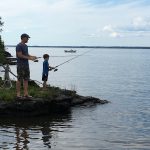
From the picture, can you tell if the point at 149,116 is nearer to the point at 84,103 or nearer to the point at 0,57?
the point at 84,103

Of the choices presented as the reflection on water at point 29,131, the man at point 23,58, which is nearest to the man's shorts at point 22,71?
the man at point 23,58

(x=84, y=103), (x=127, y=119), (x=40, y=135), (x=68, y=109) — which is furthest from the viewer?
(x=84, y=103)

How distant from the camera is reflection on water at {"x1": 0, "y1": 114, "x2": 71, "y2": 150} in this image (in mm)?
13618

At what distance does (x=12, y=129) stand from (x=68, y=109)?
A: 5.34m

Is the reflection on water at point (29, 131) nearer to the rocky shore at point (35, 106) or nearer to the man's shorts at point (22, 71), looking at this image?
the rocky shore at point (35, 106)

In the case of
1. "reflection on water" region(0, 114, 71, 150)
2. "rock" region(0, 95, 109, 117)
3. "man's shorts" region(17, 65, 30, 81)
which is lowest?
"reflection on water" region(0, 114, 71, 150)

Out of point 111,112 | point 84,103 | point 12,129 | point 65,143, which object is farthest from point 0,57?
point 65,143

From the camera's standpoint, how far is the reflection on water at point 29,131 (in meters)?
13.6

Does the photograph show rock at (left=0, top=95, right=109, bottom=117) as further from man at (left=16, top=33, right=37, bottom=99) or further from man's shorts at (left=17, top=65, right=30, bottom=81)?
man's shorts at (left=17, top=65, right=30, bottom=81)

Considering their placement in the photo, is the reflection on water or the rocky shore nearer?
the reflection on water

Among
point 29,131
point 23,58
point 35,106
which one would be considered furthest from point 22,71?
point 29,131

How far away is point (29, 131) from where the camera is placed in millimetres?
15852

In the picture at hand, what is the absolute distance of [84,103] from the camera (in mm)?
23391

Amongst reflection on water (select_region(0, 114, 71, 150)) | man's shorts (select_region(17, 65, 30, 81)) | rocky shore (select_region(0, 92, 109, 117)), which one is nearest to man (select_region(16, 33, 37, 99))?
man's shorts (select_region(17, 65, 30, 81))
